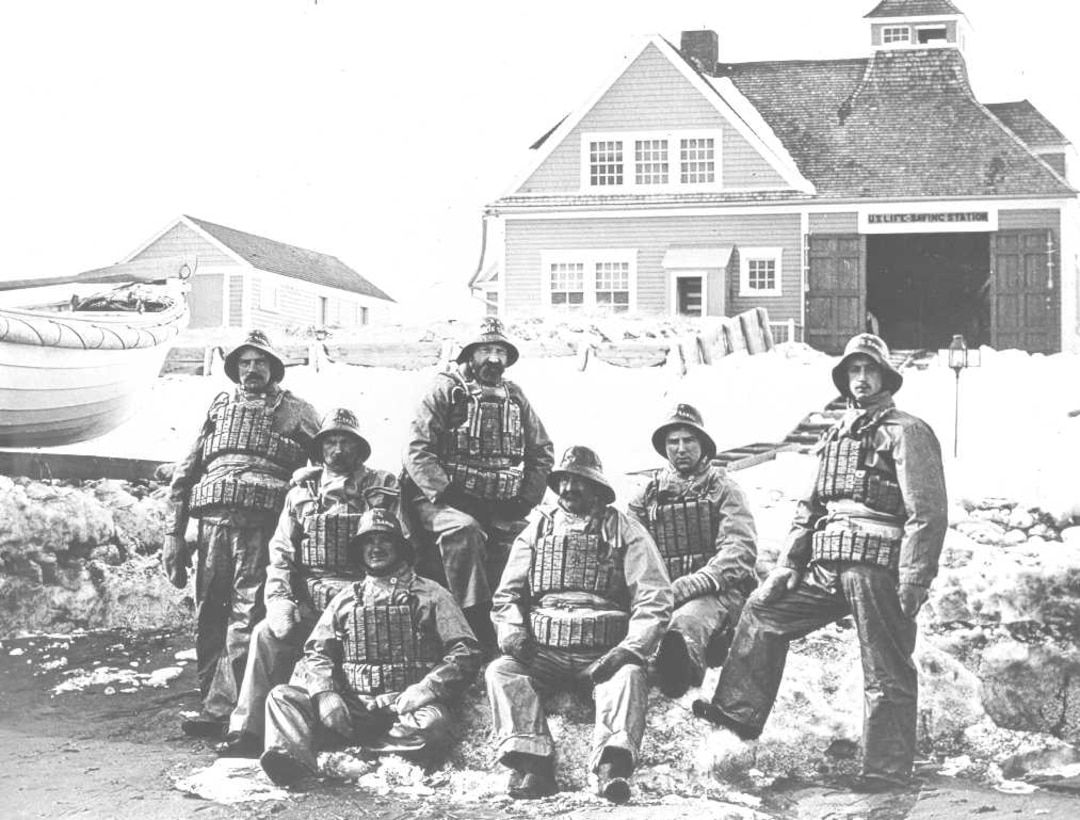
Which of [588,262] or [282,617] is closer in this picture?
[282,617]

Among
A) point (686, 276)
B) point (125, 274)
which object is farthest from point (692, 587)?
point (686, 276)

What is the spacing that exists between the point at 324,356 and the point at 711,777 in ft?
29.8

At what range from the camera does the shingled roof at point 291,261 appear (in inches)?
806

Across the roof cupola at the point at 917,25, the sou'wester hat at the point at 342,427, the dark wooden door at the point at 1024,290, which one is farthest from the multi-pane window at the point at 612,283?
the sou'wester hat at the point at 342,427

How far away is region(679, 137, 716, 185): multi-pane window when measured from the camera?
1855cm

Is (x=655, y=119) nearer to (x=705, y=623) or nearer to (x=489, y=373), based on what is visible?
(x=489, y=373)

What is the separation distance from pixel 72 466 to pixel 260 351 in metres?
3.20

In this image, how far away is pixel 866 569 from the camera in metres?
5.57

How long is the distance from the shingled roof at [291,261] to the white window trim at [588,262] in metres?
3.83

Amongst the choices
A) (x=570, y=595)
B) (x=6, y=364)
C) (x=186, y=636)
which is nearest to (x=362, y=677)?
(x=570, y=595)

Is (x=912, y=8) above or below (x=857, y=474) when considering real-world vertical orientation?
above

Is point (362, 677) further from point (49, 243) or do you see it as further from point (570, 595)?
point (49, 243)

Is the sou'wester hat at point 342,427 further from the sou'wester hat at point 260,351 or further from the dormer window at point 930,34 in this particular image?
the dormer window at point 930,34

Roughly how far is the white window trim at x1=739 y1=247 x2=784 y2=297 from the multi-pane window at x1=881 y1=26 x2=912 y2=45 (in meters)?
3.87
